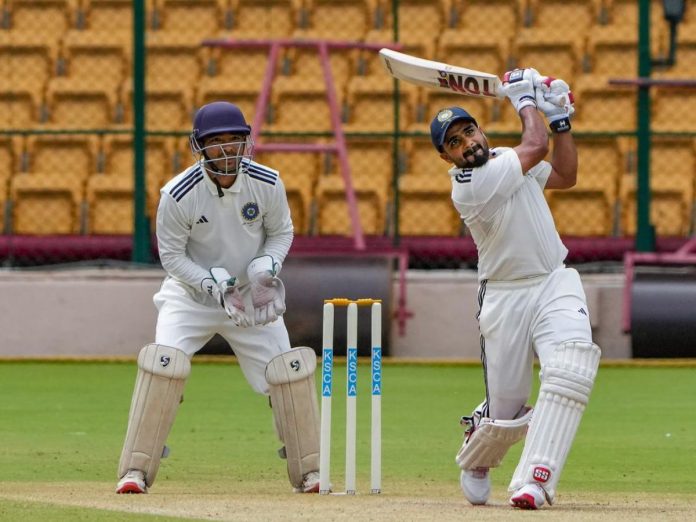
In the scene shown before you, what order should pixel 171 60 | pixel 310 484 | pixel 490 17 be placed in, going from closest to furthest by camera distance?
1. pixel 310 484
2. pixel 490 17
3. pixel 171 60

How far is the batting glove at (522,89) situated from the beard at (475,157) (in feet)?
0.77

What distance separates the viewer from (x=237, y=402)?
422 inches

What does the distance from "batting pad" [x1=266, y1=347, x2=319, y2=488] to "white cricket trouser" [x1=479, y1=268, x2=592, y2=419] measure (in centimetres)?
85

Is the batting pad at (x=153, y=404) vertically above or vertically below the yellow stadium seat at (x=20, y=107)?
below

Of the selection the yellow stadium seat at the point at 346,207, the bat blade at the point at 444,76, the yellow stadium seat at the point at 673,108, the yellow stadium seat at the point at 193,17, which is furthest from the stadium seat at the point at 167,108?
the bat blade at the point at 444,76

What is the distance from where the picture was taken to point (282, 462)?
27.4 feet

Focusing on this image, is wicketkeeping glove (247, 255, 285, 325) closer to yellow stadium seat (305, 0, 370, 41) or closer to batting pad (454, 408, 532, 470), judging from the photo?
batting pad (454, 408, 532, 470)

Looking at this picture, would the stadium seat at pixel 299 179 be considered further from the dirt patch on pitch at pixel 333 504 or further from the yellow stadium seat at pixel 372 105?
the dirt patch on pitch at pixel 333 504

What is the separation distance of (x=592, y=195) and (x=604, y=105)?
1.13 m

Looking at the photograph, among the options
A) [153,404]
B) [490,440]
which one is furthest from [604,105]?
[153,404]

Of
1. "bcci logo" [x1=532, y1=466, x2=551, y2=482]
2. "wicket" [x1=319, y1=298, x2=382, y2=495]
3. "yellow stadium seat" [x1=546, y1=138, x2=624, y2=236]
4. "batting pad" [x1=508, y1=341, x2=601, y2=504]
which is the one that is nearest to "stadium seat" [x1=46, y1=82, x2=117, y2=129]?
"yellow stadium seat" [x1=546, y1=138, x2=624, y2=236]

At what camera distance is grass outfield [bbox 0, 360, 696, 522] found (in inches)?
249

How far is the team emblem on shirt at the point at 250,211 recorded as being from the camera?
7195 mm

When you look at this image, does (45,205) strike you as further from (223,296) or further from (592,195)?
(223,296)
